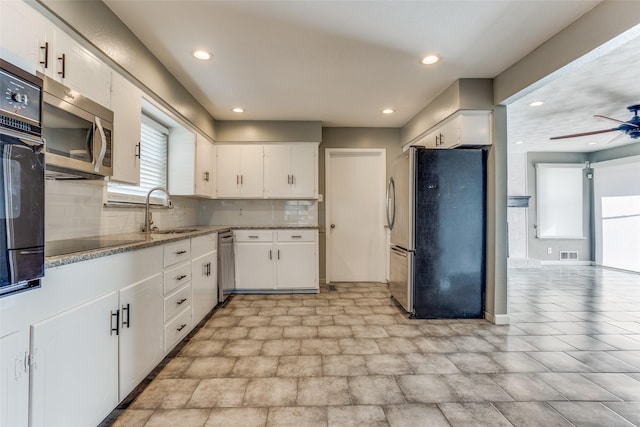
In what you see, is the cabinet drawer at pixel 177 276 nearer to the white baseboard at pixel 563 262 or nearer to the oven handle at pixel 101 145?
the oven handle at pixel 101 145

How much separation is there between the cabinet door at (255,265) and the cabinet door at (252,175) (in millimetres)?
781

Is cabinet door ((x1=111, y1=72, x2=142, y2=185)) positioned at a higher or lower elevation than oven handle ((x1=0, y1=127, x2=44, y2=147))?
higher

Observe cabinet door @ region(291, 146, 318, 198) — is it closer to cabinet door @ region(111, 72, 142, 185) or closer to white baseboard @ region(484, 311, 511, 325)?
cabinet door @ region(111, 72, 142, 185)

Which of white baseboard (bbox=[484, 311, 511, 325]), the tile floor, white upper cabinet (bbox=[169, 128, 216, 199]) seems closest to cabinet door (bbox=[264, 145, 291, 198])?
white upper cabinet (bbox=[169, 128, 216, 199])

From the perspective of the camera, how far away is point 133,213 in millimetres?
2828

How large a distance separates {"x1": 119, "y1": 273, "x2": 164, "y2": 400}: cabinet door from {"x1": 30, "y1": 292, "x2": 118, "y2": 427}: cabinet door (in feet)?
0.24

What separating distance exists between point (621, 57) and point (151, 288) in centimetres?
425

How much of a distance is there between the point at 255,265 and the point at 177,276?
1.78 m

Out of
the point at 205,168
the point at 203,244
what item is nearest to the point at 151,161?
the point at 205,168

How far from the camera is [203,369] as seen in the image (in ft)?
7.22

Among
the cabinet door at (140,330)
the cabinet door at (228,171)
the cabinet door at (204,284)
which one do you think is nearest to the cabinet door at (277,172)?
the cabinet door at (228,171)

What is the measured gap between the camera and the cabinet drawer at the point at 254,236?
417cm

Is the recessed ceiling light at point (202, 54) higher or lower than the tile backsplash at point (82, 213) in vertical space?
higher

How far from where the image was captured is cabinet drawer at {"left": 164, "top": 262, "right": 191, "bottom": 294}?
225 centimetres
